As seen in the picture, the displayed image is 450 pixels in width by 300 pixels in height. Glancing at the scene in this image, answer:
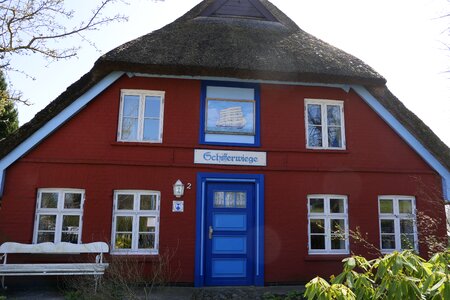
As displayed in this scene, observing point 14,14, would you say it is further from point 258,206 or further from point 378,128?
point 378,128

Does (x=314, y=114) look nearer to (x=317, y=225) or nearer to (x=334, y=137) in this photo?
(x=334, y=137)

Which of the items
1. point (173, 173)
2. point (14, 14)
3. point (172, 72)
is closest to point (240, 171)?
point (173, 173)

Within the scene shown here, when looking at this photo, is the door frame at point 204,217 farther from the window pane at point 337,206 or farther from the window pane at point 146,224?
the window pane at point 337,206

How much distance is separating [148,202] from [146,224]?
0.47 metres

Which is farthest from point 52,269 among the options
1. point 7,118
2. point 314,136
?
point 7,118

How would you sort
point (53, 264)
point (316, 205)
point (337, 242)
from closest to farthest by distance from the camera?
point (53, 264) < point (337, 242) < point (316, 205)

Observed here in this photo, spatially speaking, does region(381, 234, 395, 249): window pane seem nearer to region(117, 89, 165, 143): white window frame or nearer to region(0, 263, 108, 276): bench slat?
region(117, 89, 165, 143): white window frame

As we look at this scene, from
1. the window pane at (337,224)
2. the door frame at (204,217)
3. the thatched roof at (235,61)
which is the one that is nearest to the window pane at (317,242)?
the window pane at (337,224)

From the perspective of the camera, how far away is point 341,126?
8961 millimetres

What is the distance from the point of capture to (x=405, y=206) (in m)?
8.79

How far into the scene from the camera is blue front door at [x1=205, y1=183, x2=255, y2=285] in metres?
7.93

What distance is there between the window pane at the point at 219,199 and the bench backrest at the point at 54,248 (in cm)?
244

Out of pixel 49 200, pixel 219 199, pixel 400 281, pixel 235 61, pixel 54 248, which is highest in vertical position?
pixel 235 61

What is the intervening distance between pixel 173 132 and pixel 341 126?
4.05m
